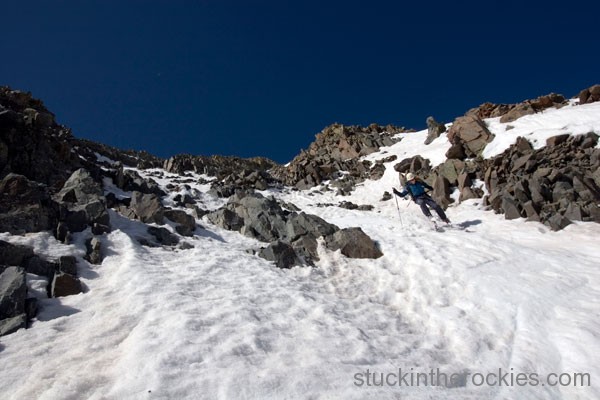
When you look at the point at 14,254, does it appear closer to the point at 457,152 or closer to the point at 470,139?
the point at 457,152

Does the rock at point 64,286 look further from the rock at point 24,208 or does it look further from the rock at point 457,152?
the rock at point 457,152

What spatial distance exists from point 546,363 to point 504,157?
15398mm

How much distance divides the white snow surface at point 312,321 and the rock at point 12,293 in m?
0.40

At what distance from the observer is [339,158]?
134 ft

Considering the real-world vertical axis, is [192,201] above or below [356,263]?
above

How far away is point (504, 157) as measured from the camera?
18.8 m

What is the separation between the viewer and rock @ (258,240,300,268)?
10.9 m

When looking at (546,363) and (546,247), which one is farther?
(546,247)

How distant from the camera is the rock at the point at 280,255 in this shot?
10914 mm

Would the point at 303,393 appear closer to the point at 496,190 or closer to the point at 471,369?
the point at 471,369

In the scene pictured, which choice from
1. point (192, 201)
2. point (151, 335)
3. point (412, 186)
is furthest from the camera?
point (192, 201)

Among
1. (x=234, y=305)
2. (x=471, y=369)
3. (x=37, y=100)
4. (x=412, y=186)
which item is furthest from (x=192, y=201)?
(x=471, y=369)

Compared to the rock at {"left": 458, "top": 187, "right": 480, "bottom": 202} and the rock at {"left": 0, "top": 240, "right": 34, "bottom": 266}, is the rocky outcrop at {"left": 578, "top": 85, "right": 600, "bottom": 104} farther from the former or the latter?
the rock at {"left": 0, "top": 240, "right": 34, "bottom": 266}

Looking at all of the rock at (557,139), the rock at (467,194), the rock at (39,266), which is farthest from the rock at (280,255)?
the rock at (557,139)
